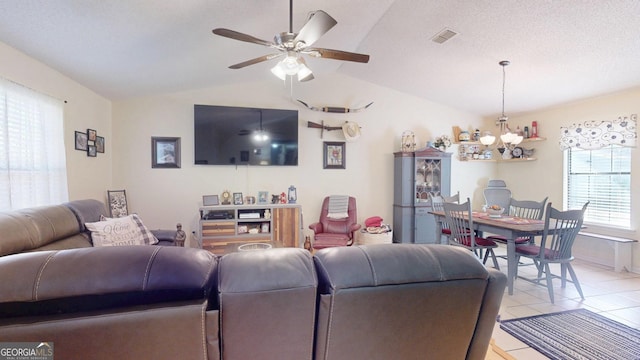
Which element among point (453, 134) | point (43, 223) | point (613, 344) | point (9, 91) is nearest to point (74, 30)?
point (9, 91)

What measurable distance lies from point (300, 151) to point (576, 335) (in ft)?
12.8

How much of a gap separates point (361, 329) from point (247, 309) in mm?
368

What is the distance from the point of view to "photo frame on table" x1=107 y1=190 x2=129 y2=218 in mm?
3988

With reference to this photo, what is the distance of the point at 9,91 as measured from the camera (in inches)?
94.6

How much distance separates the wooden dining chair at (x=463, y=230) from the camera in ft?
11.4

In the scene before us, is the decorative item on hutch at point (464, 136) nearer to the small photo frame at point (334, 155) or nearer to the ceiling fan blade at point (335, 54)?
the small photo frame at point (334, 155)

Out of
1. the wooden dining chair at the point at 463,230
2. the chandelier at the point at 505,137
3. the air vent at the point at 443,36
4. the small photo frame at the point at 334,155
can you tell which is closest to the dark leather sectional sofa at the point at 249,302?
the wooden dining chair at the point at 463,230

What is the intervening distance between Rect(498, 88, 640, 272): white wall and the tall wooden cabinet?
139 cm

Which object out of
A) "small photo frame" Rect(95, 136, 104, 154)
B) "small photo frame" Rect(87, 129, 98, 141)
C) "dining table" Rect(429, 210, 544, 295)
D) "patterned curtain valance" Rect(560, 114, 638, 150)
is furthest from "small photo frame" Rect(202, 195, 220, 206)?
"patterned curtain valance" Rect(560, 114, 638, 150)

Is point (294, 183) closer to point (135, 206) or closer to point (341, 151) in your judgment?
point (341, 151)

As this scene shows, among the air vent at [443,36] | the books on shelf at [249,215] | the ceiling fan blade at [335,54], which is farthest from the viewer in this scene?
the books on shelf at [249,215]

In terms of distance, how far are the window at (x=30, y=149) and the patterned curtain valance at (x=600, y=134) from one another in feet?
21.6

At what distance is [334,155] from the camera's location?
5.08m

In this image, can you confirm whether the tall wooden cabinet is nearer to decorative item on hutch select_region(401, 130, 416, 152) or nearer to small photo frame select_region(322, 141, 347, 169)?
decorative item on hutch select_region(401, 130, 416, 152)
